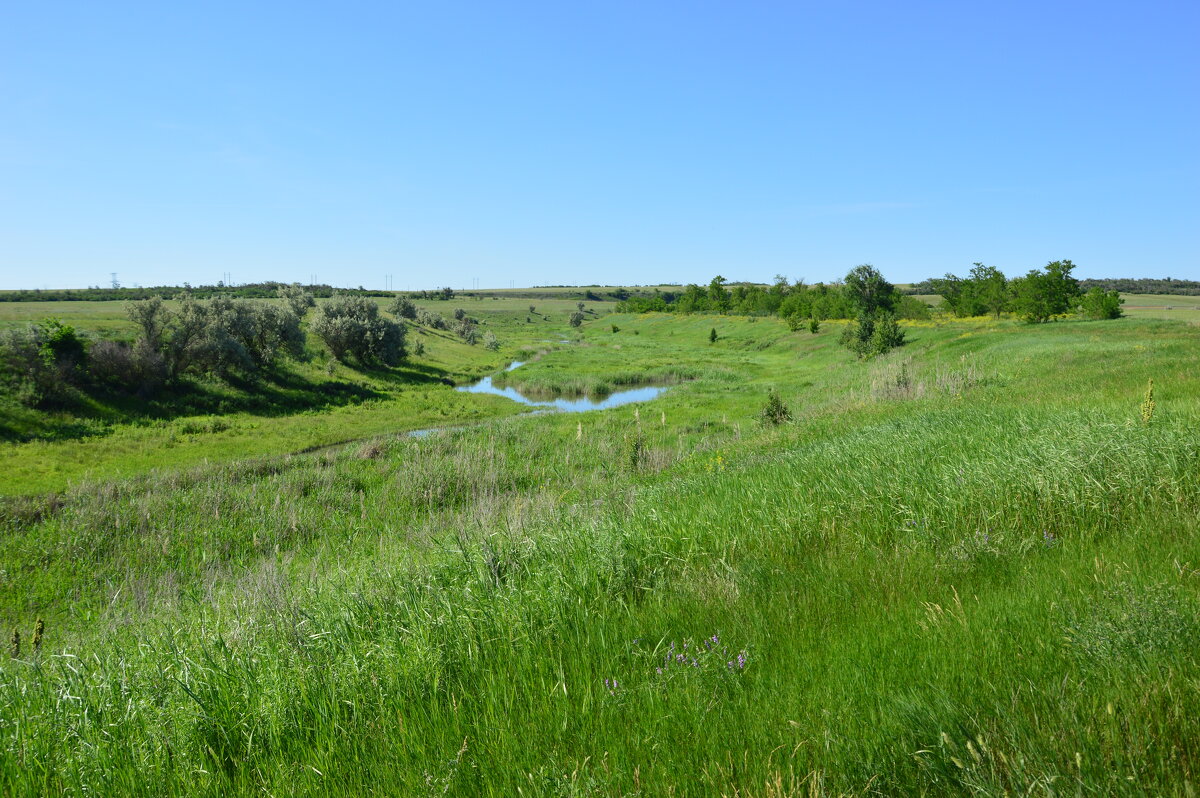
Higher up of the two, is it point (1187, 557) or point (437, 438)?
point (1187, 557)

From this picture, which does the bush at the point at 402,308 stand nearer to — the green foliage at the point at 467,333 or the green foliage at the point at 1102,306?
the green foliage at the point at 467,333

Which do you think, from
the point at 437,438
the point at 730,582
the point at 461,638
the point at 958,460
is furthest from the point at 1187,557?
the point at 437,438

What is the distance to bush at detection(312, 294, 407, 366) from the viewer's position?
48.6 m

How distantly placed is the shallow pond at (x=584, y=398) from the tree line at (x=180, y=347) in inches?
379

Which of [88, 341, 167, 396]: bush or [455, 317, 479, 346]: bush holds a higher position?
[455, 317, 479, 346]: bush

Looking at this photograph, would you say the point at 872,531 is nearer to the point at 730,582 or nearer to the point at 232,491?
the point at 730,582

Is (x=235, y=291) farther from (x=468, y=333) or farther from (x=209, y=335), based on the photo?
(x=209, y=335)

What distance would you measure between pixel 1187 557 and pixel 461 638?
4788mm

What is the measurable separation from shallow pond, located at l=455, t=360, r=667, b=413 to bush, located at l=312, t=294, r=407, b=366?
281 inches

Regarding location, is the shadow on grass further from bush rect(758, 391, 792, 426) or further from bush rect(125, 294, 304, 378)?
bush rect(758, 391, 792, 426)

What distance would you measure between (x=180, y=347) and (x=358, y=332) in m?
16.1

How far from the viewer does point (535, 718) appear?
3100 millimetres

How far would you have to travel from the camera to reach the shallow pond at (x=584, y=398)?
1588 inches

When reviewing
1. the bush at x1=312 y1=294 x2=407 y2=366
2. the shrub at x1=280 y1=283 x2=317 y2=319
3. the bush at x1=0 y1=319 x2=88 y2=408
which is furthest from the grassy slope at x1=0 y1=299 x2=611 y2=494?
the shrub at x1=280 y1=283 x2=317 y2=319
